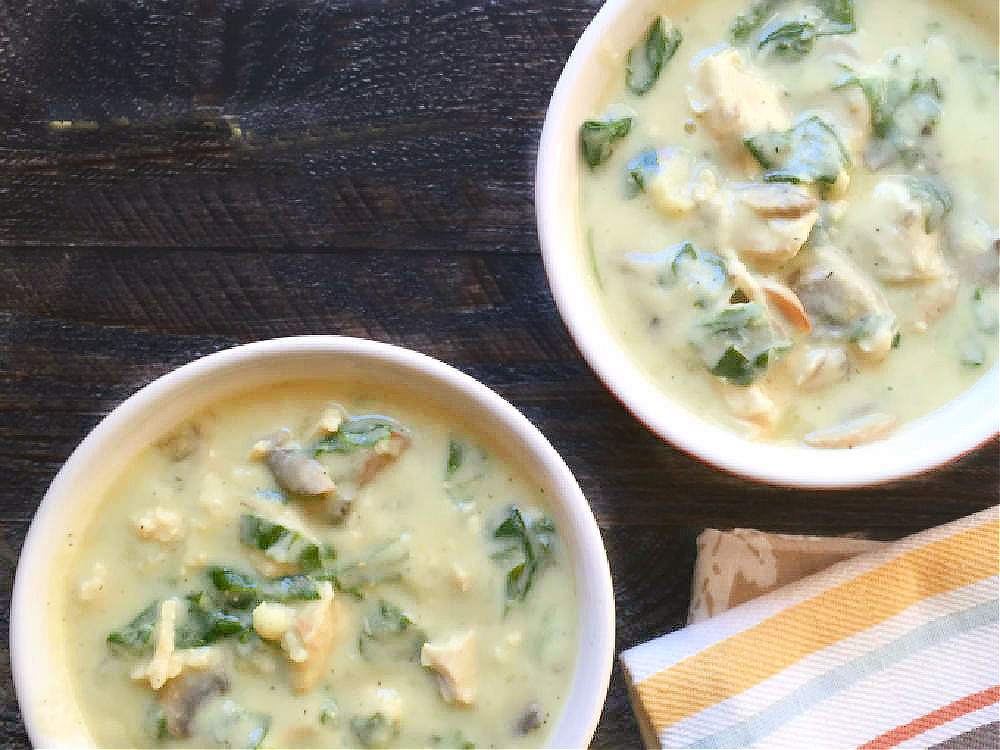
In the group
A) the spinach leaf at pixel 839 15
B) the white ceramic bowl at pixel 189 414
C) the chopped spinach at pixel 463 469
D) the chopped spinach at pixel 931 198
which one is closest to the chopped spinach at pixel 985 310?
the chopped spinach at pixel 931 198

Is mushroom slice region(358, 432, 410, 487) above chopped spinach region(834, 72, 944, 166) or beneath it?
beneath

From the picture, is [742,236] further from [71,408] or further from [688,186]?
[71,408]

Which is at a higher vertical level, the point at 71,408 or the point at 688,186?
the point at 688,186

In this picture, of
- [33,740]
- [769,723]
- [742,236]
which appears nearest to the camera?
[33,740]

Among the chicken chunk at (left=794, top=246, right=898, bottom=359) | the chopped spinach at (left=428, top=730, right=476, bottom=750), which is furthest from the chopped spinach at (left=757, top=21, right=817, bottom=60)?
the chopped spinach at (left=428, top=730, right=476, bottom=750)

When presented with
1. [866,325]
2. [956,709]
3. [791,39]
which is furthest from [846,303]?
[956,709]

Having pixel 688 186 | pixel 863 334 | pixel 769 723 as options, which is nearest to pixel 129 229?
pixel 688 186

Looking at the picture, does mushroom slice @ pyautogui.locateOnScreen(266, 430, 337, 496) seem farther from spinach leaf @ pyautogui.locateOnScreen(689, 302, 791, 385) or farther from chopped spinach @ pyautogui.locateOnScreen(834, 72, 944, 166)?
chopped spinach @ pyautogui.locateOnScreen(834, 72, 944, 166)
